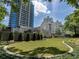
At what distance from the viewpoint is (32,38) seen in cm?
3183

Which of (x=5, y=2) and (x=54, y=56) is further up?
(x=5, y=2)

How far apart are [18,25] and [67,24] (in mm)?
22901

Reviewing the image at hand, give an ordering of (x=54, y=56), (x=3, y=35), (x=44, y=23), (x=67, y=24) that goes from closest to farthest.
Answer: (x=54, y=56), (x=3, y=35), (x=67, y=24), (x=44, y=23)

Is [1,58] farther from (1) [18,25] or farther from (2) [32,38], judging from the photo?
(1) [18,25]

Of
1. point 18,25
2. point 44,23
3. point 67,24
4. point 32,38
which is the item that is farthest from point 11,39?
point 44,23

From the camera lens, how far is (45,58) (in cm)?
1480

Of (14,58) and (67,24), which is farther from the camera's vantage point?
(67,24)

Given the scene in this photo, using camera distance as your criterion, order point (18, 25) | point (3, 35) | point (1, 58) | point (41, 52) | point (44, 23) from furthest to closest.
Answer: point (44, 23)
point (18, 25)
point (3, 35)
point (41, 52)
point (1, 58)

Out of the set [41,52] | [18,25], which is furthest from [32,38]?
[18,25]

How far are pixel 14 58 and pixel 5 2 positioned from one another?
450cm

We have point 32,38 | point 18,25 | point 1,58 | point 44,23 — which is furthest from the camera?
point 44,23

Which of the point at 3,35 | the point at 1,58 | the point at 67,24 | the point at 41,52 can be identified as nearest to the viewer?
the point at 1,58

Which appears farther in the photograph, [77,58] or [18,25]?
[18,25]

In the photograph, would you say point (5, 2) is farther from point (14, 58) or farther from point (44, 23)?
point (44, 23)
